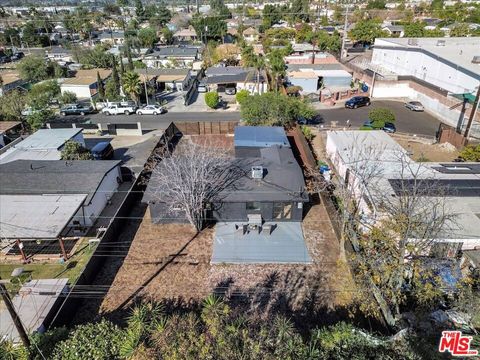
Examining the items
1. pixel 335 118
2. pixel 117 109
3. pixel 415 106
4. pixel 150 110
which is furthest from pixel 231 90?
pixel 415 106

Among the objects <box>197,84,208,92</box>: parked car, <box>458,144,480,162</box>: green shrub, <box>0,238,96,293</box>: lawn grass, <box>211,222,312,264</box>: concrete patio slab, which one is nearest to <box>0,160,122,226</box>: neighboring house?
<box>0,238,96,293</box>: lawn grass

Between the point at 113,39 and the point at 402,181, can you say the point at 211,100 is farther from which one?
the point at 113,39

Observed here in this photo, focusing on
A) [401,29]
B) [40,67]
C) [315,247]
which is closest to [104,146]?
[315,247]

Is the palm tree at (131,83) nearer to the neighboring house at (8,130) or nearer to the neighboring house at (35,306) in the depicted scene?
the neighboring house at (8,130)

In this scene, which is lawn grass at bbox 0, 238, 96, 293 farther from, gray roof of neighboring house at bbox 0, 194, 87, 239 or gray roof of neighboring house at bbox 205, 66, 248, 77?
gray roof of neighboring house at bbox 205, 66, 248, 77

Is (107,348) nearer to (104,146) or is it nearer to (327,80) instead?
(104,146)

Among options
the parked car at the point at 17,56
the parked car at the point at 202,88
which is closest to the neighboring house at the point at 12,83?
the parked car at the point at 202,88
